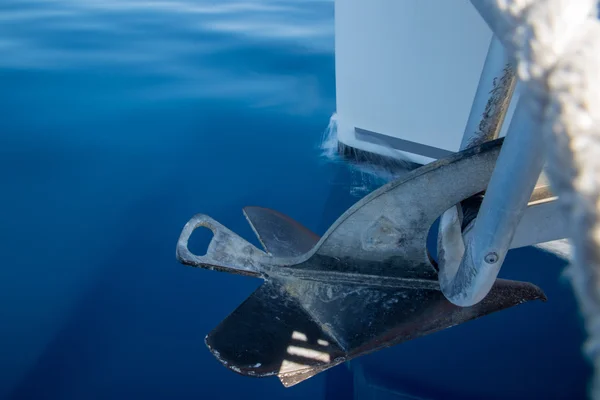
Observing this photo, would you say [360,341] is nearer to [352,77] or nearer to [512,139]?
[512,139]

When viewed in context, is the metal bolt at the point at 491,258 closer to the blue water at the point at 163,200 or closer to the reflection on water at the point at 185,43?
the blue water at the point at 163,200

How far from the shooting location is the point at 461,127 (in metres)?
2.54

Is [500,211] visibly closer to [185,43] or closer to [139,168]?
[139,168]

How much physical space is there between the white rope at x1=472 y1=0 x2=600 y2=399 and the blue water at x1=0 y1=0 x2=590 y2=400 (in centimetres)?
152

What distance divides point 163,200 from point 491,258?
6.77 feet

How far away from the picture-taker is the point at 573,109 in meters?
0.36

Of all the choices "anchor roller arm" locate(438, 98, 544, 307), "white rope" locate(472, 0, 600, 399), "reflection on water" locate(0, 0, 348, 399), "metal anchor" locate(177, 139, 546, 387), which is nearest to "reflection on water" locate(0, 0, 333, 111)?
"reflection on water" locate(0, 0, 348, 399)

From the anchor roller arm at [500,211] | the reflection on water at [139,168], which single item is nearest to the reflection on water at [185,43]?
the reflection on water at [139,168]

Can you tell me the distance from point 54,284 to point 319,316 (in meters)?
1.42

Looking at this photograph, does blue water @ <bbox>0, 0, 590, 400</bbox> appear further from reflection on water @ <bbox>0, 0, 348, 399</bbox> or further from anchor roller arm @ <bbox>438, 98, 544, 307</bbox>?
anchor roller arm @ <bbox>438, 98, 544, 307</bbox>

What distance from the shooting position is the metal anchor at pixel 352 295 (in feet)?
4.06

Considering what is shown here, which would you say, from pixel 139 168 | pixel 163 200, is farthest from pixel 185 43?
pixel 163 200

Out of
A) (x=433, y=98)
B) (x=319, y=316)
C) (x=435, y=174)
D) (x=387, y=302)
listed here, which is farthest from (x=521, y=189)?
(x=433, y=98)

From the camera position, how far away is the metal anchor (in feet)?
4.06
